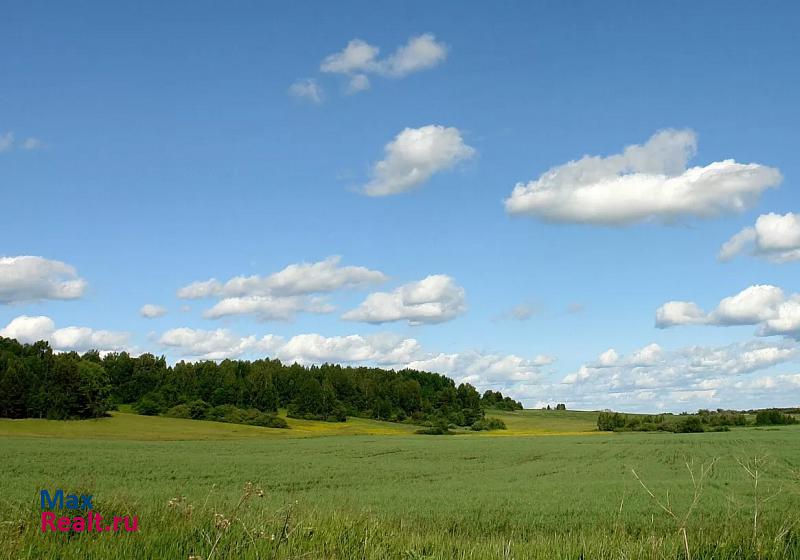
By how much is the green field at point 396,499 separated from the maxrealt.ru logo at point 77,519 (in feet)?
0.50

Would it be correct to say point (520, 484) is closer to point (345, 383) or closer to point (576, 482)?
point (576, 482)

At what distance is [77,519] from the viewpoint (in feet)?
21.3

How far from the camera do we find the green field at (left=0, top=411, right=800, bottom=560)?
5824 mm

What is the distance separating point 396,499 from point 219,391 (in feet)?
342

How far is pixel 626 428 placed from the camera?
10988cm

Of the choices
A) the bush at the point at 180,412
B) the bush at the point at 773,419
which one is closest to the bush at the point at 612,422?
the bush at the point at 773,419

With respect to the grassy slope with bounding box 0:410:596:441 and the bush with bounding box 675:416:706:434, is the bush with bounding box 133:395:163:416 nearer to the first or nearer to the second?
the grassy slope with bounding box 0:410:596:441

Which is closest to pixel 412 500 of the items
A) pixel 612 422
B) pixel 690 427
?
pixel 690 427

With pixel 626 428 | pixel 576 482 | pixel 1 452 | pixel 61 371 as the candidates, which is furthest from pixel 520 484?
pixel 626 428

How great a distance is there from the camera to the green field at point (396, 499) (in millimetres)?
5824

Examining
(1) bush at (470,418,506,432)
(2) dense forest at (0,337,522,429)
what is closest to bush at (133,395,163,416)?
(2) dense forest at (0,337,522,429)

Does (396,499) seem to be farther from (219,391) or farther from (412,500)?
(219,391)

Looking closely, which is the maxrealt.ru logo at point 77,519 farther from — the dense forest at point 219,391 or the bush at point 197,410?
the bush at point 197,410

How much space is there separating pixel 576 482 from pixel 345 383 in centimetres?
10948
